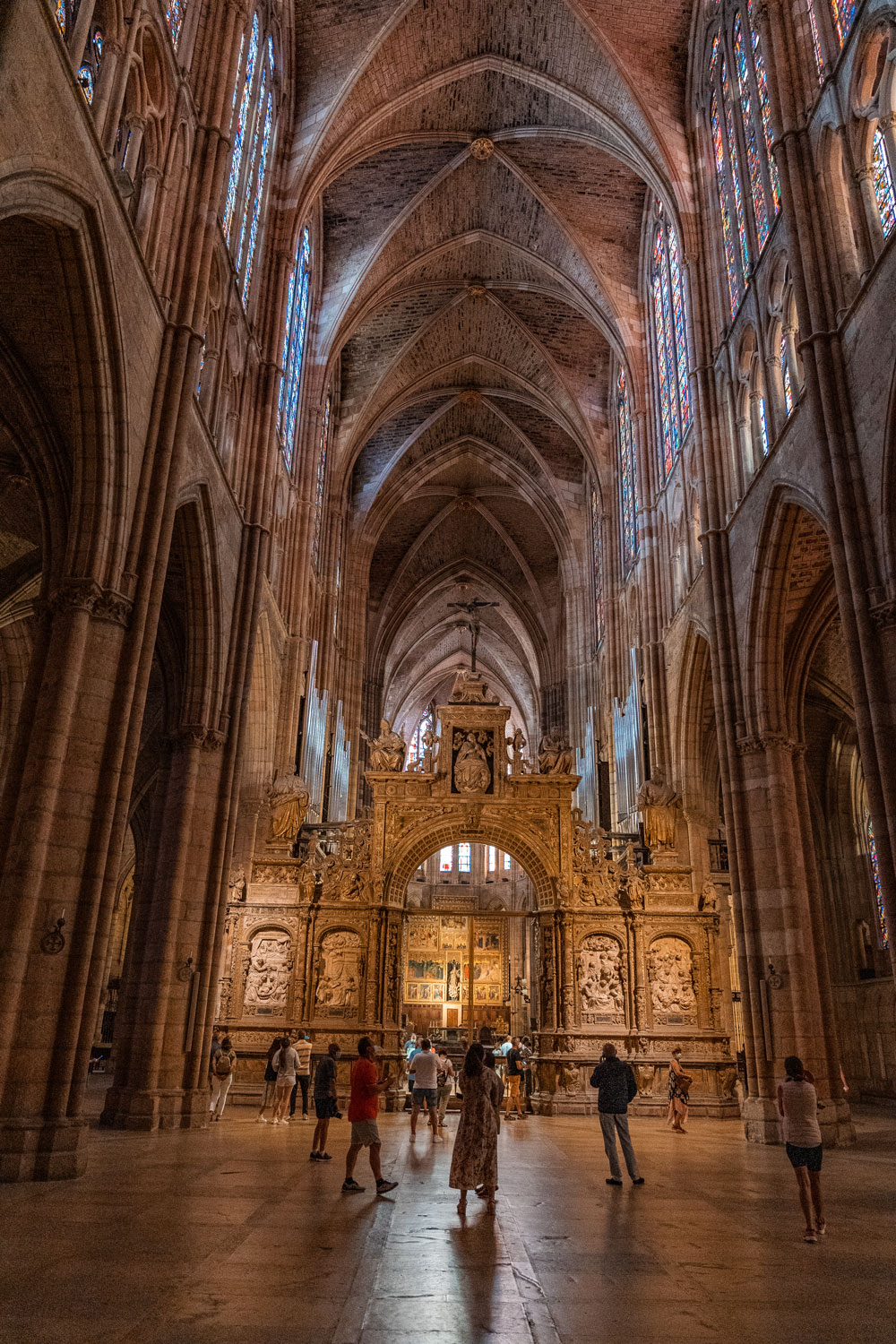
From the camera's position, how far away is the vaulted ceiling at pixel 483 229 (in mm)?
23500

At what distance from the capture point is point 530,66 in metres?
25.3

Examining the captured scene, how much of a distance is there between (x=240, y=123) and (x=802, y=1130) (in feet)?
64.2

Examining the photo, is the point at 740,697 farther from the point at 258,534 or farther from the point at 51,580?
the point at 51,580

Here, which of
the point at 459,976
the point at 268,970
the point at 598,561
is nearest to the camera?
the point at 268,970

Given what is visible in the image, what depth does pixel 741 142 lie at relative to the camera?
19656mm

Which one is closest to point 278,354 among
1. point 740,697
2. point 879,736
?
point 740,697

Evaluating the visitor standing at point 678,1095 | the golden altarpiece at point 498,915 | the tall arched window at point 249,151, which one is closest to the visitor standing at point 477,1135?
the visitor standing at point 678,1095

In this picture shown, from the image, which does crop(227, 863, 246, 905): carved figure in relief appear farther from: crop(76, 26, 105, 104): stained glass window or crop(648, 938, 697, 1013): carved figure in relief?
crop(76, 26, 105, 104): stained glass window

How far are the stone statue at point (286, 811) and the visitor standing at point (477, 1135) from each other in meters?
13.9

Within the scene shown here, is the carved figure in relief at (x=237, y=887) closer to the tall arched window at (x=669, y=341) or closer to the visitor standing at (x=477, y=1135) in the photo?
the visitor standing at (x=477, y=1135)

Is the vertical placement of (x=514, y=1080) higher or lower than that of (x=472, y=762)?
lower

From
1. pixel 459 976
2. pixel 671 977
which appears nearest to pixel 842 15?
pixel 671 977

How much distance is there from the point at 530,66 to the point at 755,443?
13.8 meters

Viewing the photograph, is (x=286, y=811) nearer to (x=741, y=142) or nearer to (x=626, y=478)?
(x=626, y=478)
